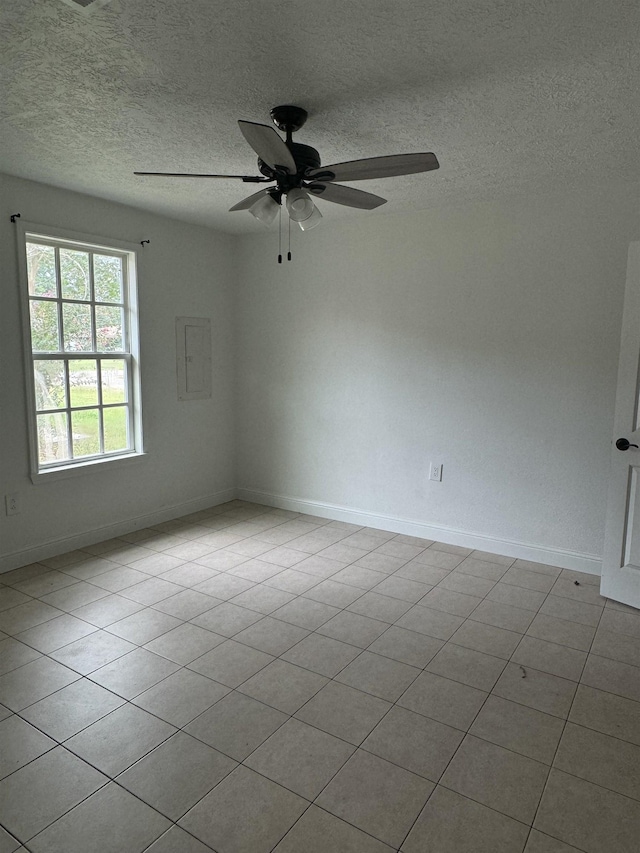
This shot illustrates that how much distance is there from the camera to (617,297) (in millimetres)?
3275

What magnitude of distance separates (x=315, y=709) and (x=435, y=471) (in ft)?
7.33

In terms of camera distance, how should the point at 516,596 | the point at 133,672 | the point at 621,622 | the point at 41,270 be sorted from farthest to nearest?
1. the point at 41,270
2. the point at 516,596
3. the point at 621,622
4. the point at 133,672

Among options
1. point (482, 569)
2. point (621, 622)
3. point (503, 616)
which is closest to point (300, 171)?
point (503, 616)

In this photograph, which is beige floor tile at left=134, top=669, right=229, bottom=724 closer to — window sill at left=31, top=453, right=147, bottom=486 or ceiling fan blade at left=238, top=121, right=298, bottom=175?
window sill at left=31, top=453, right=147, bottom=486

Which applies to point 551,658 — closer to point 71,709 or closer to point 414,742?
point 414,742

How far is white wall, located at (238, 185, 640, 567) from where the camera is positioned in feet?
11.2

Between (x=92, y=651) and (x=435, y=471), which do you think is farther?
(x=435, y=471)

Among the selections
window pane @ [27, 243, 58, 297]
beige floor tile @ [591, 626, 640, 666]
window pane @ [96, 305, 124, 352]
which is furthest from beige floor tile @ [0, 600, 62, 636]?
beige floor tile @ [591, 626, 640, 666]

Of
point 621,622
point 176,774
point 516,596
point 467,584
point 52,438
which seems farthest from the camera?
point 52,438

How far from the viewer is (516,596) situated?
319 cm

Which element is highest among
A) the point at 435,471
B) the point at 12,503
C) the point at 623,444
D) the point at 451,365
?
the point at 451,365

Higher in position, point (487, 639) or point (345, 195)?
point (345, 195)

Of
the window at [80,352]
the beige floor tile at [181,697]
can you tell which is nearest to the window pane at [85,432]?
the window at [80,352]

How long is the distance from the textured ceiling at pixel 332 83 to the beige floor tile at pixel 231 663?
95.2 inches
